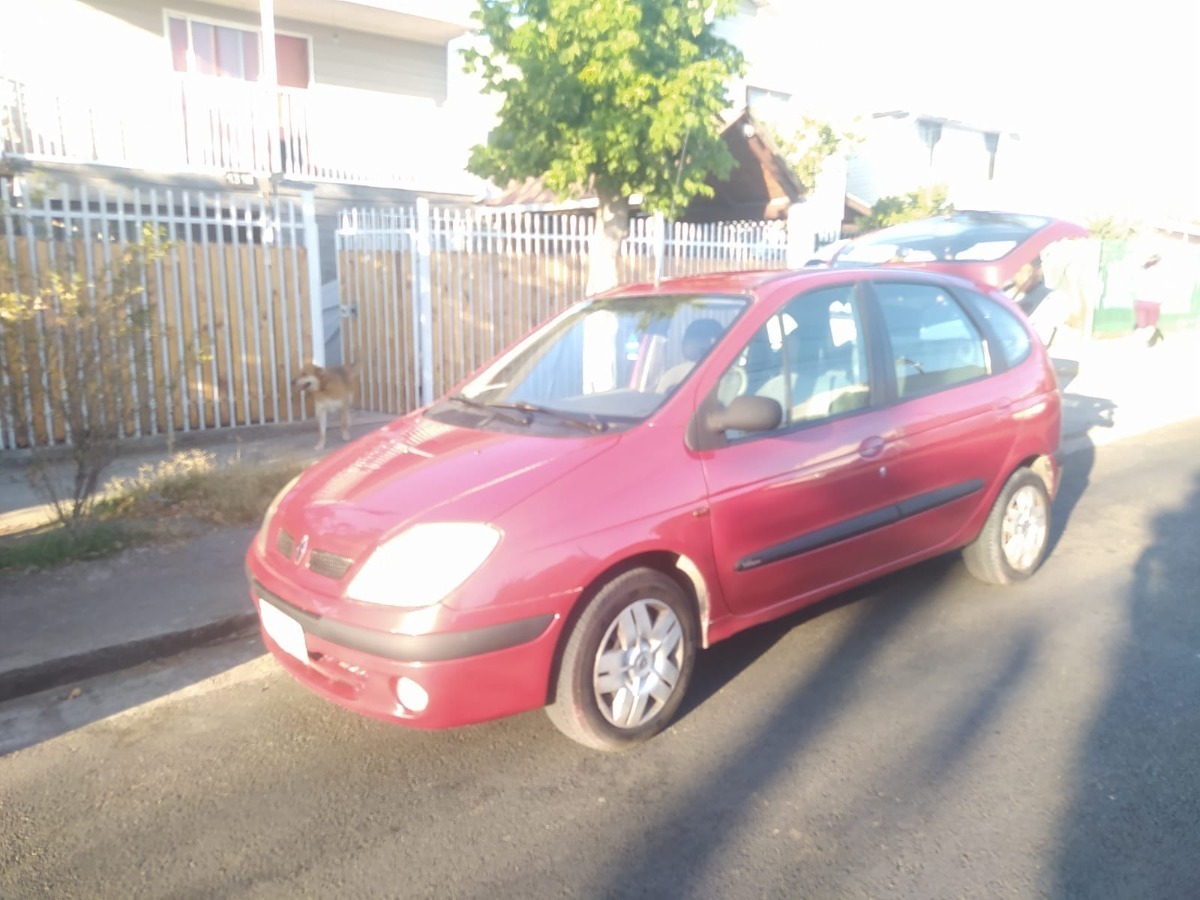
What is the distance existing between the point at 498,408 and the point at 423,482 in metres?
0.83

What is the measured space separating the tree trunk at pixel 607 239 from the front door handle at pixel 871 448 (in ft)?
13.8

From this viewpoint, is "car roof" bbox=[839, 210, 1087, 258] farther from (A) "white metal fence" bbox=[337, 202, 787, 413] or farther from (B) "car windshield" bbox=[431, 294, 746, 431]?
(B) "car windshield" bbox=[431, 294, 746, 431]

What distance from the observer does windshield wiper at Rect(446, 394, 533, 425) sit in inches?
157

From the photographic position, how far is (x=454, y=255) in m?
9.47

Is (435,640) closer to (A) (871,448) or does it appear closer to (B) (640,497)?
(B) (640,497)

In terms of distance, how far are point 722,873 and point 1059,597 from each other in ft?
10.4

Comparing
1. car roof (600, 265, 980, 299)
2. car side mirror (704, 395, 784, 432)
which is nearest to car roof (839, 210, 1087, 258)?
car roof (600, 265, 980, 299)

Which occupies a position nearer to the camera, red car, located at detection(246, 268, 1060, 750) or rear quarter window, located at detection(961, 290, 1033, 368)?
red car, located at detection(246, 268, 1060, 750)

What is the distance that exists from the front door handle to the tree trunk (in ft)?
13.8

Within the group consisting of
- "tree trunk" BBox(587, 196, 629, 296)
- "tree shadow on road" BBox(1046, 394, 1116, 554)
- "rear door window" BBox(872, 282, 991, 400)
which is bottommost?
"tree shadow on road" BBox(1046, 394, 1116, 554)

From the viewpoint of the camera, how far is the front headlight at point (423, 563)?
3.15 m

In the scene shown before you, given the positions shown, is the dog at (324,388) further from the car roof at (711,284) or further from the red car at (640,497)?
the car roof at (711,284)

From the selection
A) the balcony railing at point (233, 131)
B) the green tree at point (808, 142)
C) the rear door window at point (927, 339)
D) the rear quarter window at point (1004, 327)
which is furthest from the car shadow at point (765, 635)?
the green tree at point (808, 142)

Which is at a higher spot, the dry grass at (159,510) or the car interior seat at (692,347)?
the car interior seat at (692,347)
